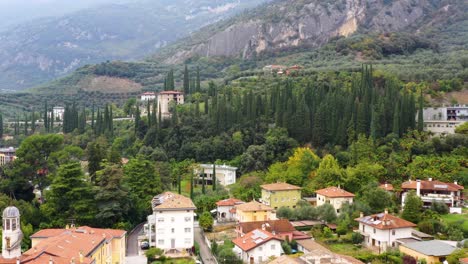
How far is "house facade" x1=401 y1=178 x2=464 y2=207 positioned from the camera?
62.9 meters

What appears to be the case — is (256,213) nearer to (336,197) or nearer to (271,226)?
(271,226)

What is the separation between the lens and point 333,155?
78.2 m

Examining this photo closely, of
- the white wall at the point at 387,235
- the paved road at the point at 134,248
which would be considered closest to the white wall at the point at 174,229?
the paved road at the point at 134,248

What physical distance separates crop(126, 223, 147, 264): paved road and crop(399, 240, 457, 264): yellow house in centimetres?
2204

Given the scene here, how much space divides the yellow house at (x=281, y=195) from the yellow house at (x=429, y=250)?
18541 mm

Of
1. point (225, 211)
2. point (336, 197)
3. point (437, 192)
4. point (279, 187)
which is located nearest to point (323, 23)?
point (279, 187)

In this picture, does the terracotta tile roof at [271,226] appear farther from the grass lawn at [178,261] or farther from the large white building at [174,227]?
the grass lawn at [178,261]

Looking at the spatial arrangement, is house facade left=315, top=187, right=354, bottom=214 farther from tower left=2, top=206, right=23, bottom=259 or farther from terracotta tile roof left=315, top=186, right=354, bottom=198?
tower left=2, top=206, right=23, bottom=259

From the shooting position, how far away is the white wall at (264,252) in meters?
51.7

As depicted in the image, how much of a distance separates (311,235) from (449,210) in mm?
15257

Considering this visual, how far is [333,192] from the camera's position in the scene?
64438mm

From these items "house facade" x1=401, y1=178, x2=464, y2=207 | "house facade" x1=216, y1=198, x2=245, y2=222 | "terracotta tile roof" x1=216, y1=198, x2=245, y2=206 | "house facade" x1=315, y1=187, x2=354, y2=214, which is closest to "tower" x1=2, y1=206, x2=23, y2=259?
"house facade" x1=216, y1=198, x2=245, y2=222

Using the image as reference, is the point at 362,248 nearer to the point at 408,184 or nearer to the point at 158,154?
the point at 408,184

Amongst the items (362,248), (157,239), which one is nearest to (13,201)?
(157,239)
